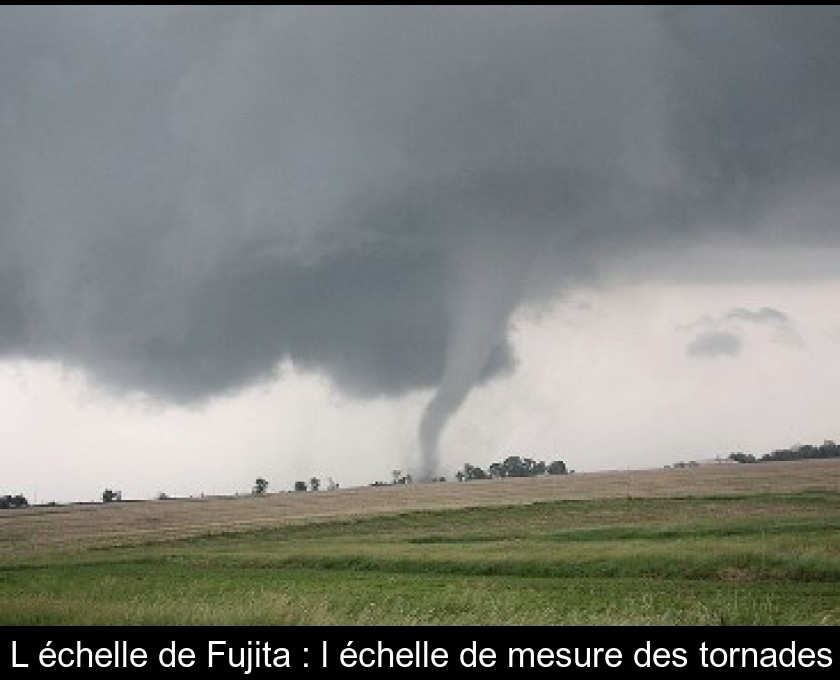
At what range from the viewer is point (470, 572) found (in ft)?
147

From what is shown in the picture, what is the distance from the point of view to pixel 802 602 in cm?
2853

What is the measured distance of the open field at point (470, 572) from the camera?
21500 millimetres

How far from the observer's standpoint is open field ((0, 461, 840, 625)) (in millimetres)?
21500

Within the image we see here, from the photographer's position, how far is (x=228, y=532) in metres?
89.9

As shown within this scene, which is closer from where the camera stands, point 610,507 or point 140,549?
point 140,549

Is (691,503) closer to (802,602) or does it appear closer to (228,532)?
(228,532)
